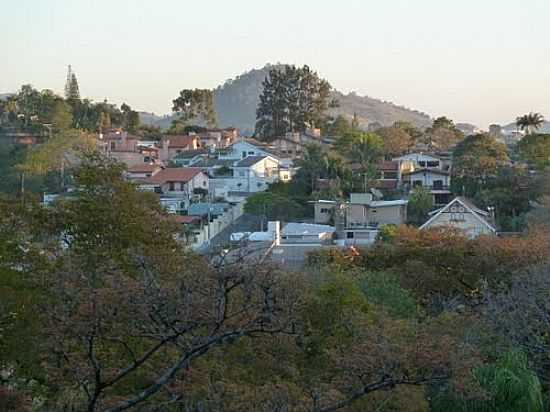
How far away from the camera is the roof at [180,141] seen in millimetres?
48094

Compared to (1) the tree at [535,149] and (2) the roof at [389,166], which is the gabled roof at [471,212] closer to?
(1) the tree at [535,149]

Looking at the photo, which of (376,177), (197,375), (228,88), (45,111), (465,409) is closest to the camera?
(197,375)

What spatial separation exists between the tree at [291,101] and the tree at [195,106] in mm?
2960

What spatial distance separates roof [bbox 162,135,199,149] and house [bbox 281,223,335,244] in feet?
67.5

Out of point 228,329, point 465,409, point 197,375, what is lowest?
point 465,409

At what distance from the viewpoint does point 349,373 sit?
7867 millimetres

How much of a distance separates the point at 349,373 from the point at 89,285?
2.18 m

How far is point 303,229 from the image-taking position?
90.3 feet

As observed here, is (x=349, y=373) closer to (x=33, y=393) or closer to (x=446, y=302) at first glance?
(x=33, y=393)

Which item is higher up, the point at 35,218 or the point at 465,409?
the point at 35,218

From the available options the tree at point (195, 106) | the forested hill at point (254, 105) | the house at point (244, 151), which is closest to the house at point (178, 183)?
the house at point (244, 151)

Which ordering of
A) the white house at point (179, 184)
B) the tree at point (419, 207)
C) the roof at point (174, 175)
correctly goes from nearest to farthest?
1. the tree at point (419, 207)
2. the white house at point (179, 184)
3. the roof at point (174, 175)

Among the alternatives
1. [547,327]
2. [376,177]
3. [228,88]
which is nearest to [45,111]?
[376,177]

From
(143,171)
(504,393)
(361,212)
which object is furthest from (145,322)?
(143,171)
